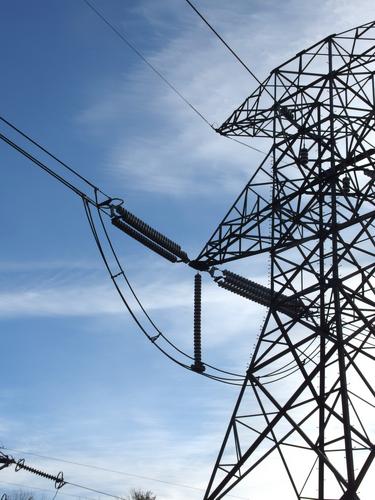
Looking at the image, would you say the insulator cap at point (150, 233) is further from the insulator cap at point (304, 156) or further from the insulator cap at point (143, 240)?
the insulator cap at point (304, 156)

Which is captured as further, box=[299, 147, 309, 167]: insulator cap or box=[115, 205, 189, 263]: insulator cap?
box=[299, 147, 309, 167]: insulator cap

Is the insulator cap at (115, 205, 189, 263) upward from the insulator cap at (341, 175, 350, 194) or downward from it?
downward

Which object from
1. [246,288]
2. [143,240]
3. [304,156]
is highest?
[304,156]

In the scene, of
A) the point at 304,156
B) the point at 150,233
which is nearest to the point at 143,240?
the point at 150,233

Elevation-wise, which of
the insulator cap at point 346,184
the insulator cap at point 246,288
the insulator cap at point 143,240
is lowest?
the insulator cap at point 143,240

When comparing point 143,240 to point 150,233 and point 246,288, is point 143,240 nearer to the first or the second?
point 150,233

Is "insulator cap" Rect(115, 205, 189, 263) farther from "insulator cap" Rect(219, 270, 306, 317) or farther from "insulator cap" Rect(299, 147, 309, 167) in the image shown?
"insulator cap" Rect(299, 147, 309, 167)

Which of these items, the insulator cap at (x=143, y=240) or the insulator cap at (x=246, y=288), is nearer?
the insulator cap at (x=143, y=240)

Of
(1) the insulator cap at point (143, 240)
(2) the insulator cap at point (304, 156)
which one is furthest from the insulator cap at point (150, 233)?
(2) the insulator cap at point (304, 156)

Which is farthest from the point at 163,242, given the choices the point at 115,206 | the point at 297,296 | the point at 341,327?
the point at 341,327

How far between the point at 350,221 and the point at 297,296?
2.33m

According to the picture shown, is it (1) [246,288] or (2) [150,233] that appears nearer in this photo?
(2) [150,233]

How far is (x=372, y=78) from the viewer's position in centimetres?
2038

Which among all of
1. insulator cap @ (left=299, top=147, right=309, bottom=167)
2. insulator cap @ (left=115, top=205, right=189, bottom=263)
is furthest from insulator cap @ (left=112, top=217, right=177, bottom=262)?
insulator cap @ (left=299, top=147, right=309, bottom=167)
